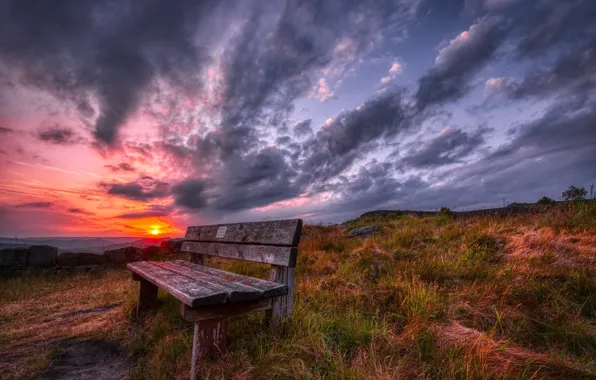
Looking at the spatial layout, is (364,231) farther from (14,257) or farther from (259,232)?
(14,257)

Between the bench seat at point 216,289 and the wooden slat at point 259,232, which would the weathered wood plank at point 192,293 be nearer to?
the bench seat at point 216,289

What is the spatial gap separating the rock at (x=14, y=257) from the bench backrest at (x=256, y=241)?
250 inches

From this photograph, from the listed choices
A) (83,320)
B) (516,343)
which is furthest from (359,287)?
(83,320)

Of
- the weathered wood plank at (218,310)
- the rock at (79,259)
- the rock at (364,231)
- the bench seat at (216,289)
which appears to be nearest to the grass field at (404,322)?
the weathered wood plank at (218,310)

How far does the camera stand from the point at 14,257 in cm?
727

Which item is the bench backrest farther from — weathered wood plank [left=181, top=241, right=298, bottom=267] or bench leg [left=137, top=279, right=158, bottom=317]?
bench leg [left=137, top=279, right=158, bottom=317]

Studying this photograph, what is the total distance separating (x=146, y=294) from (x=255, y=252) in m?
2.11

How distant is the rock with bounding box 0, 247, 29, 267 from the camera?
7133 mm

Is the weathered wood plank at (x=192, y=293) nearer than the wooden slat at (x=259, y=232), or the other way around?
the weathered wood plank at (x=192, y=293)

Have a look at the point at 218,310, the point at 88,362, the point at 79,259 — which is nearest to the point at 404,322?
the point at 218,310

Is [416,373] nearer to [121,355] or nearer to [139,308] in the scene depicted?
[121,355]

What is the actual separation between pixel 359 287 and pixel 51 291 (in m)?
6.77

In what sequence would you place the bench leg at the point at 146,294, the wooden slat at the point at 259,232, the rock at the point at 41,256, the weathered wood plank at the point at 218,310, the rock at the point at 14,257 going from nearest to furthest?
the weathered wood plank at the point at 218,310
the wooden slat at the point at 259,232
the bench leg at the point at 146,294
the rock at the point at 14,257
the rock at the point at 41,256

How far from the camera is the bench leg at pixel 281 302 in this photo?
2381 mm
